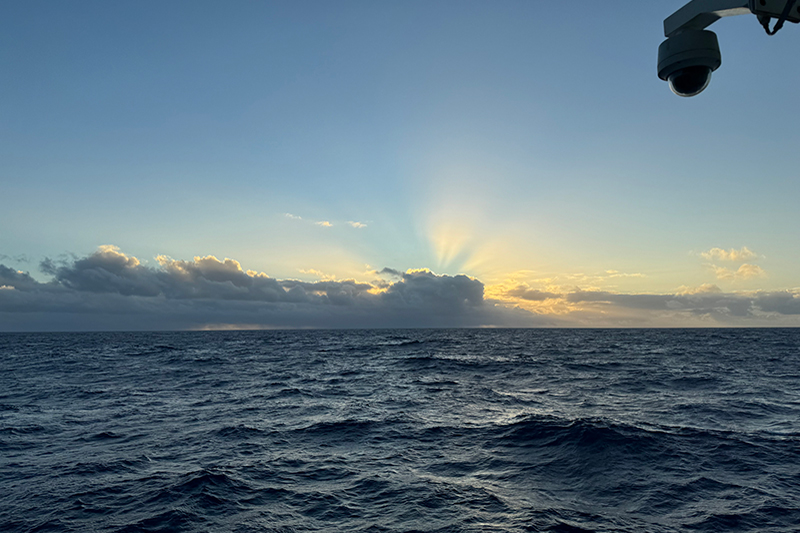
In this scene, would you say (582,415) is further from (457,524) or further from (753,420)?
(457,524)

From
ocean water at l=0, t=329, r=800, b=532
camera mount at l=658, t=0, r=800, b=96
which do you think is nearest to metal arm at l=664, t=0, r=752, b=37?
camera mount at l=658, t=0, r=800, b=96

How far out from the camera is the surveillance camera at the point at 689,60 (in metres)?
3.48

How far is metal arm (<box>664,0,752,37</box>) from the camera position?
305 cm

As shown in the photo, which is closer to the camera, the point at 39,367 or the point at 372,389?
the point at 372,389

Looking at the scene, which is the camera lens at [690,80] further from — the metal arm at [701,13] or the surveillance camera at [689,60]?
the metal arm at [701,13]

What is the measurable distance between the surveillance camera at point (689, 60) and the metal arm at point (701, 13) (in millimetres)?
63

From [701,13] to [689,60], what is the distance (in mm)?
330

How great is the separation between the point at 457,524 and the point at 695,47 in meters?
10.3

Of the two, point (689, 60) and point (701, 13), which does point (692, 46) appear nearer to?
point (689, 60)

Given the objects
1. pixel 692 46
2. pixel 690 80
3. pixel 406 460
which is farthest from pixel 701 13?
pixel 406 460

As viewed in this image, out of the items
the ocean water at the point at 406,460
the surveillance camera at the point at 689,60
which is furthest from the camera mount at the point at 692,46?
the ocean water at the point at 406,460

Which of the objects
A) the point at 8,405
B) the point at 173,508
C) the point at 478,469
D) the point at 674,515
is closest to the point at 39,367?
the point at 8,405

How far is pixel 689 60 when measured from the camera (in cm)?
350

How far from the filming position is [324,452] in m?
16.0
